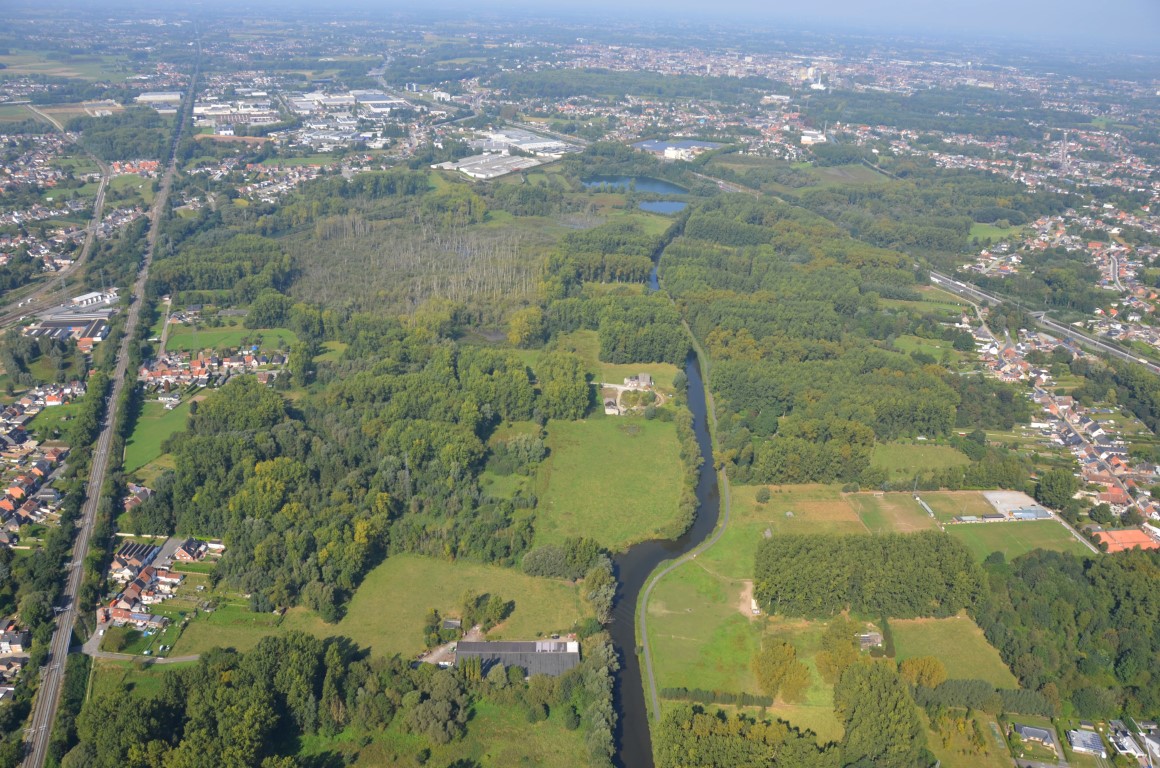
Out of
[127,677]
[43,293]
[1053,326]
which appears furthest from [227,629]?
[1053,326]

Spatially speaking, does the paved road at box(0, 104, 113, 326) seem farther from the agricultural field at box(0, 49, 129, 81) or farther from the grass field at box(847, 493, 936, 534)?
the agricultural field at box(0, 49, 129, 81)

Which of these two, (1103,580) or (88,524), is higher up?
(1103,580)

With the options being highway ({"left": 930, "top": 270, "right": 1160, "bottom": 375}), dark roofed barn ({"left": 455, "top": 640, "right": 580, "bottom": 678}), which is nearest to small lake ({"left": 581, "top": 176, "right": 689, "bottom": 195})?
highway ({"left": 930, "top": 270, "right": 1160, "bottom": 375})

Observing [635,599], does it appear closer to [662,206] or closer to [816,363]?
[816,363]

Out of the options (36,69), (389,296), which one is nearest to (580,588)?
(389,296)

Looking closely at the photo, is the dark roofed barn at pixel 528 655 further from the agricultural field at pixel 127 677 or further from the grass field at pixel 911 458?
the grass field at pixel 911 458

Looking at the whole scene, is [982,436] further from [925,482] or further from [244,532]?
[244,532]
